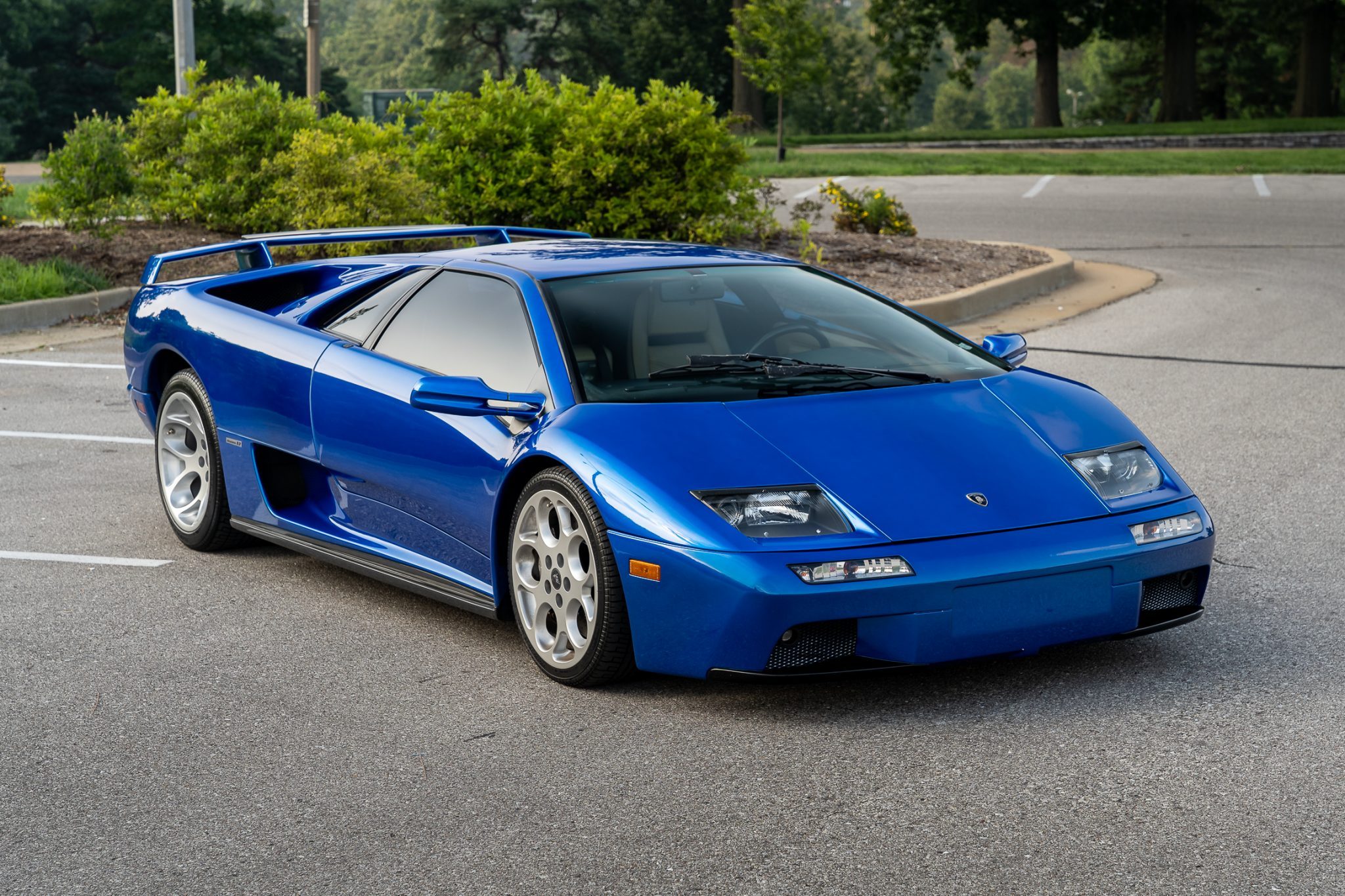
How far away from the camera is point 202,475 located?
6.23 m

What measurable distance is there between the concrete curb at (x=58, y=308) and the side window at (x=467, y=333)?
27.7ft

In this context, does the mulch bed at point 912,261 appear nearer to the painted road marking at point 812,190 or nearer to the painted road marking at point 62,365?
the painted road marking at point 62,365

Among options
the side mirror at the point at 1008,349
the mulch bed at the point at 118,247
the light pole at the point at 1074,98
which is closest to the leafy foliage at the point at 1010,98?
the light pole at the point at 1074,98

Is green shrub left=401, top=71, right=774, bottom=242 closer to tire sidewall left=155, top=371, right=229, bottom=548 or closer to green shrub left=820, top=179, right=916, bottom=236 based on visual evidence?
green shrub left=820, top=179, right=916, bottom=236

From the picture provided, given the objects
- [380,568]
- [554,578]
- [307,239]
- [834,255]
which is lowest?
[380,568]

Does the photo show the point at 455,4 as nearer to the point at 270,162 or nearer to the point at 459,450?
the point at 270,162

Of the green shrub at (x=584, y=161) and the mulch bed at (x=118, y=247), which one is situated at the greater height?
the green shrub at (x=584, y=161)

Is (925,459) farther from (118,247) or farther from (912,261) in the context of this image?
(118,247)

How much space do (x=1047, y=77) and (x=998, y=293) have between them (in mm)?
35511

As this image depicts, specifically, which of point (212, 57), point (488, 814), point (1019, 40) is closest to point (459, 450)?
point (488, 814)

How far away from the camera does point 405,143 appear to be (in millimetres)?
15172

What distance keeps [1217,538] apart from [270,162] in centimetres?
1194

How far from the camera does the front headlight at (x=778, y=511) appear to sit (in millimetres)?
4090

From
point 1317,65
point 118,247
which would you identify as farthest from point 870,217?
point 1317,65
